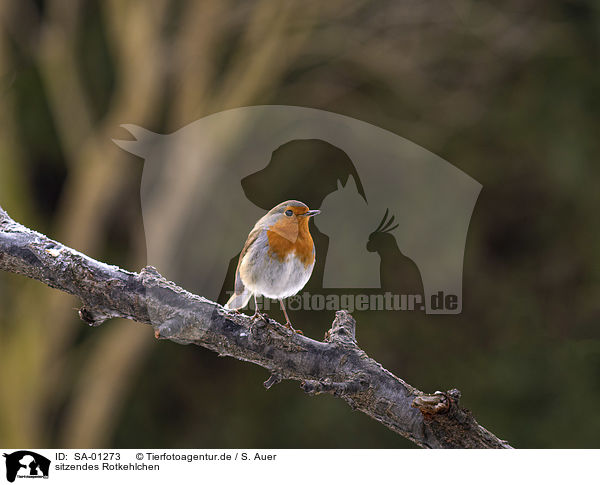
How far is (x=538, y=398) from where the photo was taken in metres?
2.52

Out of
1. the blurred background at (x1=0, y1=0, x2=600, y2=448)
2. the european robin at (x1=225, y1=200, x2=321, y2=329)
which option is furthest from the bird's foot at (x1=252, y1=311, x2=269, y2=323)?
the blurred background at (x1=0, y1=0, x2=600, y2=448)

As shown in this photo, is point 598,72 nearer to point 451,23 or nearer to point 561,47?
point 561,47

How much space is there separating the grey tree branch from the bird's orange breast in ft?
0.33

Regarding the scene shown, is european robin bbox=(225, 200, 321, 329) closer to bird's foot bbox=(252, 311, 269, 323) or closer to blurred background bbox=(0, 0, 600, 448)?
bird's foot bbox=(252, 311, 269, 323)

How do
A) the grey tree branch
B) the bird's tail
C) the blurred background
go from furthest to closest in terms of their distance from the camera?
the blurred background
the bird's tail
the grey tree branch

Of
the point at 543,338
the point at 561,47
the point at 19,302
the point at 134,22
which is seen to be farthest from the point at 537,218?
the point at 19,302

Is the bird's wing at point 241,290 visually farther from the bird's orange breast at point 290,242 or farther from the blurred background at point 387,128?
the blurred background at point 387,128
